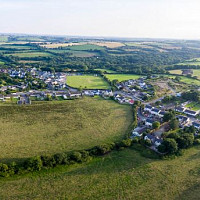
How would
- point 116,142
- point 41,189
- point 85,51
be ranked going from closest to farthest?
1. point 41,189
2. point 116,142
3. point 85,51

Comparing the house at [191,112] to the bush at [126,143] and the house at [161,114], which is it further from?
the bush at [126,143]

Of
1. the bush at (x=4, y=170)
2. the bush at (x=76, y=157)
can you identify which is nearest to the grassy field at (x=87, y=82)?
the bush at (x=76, y=157)

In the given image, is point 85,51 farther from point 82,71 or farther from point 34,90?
point 34,90

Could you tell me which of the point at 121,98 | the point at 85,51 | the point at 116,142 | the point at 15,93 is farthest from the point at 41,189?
the point at 85,51

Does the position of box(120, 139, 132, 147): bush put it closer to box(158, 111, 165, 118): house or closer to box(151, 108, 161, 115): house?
box(158, 111, 165, 118): house

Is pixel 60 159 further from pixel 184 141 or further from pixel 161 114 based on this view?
pixel 161 114
